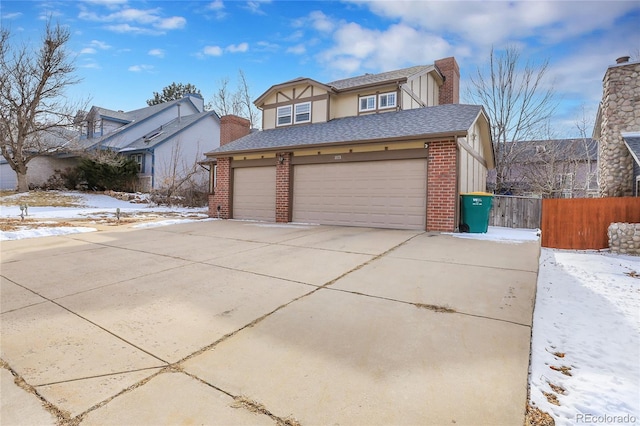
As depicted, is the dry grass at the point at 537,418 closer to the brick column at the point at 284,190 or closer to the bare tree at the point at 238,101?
the brick column at the point at 284,190

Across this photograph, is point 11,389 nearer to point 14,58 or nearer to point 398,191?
point 398,191

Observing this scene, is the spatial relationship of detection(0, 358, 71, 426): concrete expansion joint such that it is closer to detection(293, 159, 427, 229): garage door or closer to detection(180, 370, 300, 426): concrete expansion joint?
detection(180, 370, 300, 426): concrete expansion joint

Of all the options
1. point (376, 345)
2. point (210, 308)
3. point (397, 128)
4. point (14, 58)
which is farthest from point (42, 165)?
point (376, 345)

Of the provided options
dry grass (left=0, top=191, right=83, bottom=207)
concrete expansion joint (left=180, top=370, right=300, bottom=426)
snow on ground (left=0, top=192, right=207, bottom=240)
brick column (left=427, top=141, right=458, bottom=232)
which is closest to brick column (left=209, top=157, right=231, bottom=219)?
snow on ground (left=0, top=192, right=207, bottom=240)

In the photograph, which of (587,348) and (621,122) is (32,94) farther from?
(621,122)

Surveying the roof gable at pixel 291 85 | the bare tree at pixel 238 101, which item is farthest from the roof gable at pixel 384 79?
the bare tree at pixel 238 101

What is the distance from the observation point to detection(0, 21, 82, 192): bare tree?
1891 centimetres

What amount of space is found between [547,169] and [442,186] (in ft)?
55.8

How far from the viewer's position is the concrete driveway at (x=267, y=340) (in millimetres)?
1848

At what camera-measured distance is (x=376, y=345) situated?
2562 mm

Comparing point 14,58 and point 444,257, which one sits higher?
point 14,58

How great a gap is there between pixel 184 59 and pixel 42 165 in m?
15.1

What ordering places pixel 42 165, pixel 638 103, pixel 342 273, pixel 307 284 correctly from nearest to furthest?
1. pixel 307 284
2. pixel 342 273
3. pixel 638 103
4. pixel 42 165

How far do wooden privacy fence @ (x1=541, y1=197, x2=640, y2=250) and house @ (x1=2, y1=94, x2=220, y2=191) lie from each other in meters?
19.2
